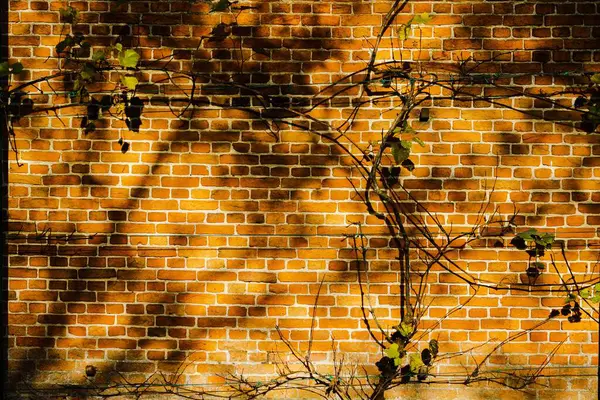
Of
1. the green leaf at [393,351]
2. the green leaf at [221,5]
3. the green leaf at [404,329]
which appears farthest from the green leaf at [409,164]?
the green leaf at [221,5]

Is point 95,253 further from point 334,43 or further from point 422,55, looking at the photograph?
point 422,55

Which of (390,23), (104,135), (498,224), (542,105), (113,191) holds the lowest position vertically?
(498,224)

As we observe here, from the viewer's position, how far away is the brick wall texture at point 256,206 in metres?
2.95

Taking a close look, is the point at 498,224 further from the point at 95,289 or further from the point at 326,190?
the point at 95,289

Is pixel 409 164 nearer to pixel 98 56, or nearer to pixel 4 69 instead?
pixel 98 56

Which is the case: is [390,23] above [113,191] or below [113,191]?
above

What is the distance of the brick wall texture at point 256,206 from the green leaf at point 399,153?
5.0 inches

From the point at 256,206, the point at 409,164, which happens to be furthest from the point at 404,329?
the point at 256,206

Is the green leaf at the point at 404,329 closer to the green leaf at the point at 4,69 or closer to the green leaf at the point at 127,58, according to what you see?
the green leaf at the point at 127,58

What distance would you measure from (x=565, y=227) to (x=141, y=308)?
8.38ft

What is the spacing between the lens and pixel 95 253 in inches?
117

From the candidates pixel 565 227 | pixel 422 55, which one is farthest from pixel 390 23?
pixel 565 227

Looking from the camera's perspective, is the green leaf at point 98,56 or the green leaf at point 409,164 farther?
the green leaf at point 409,164

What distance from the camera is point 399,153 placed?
289 centimetres
